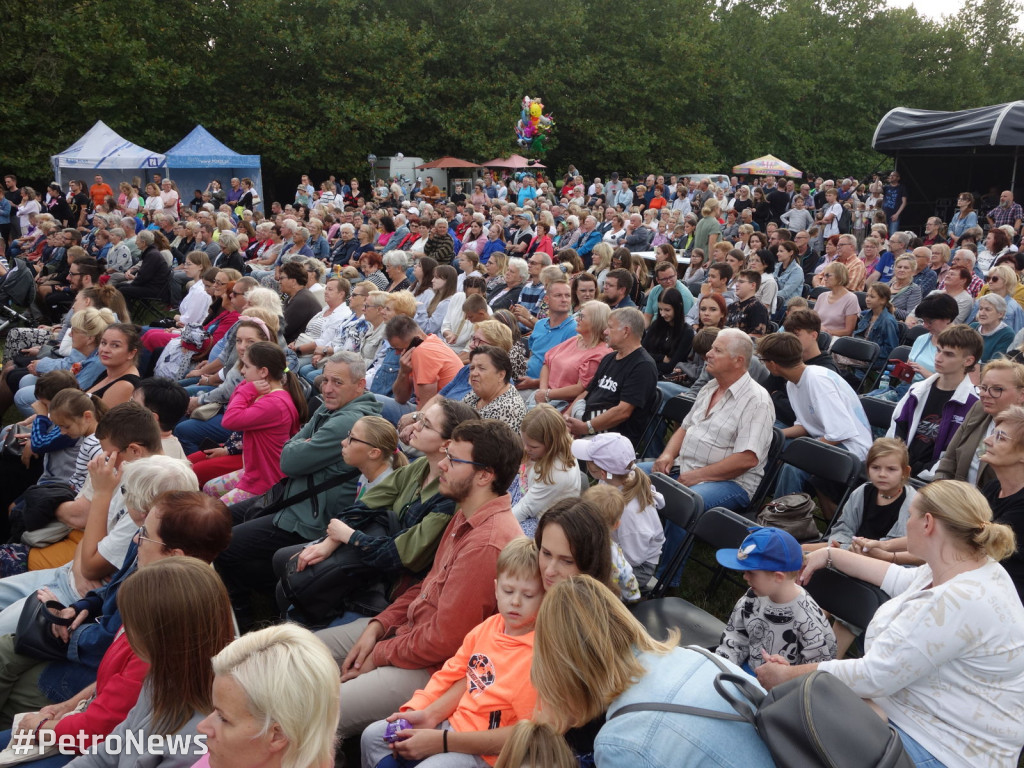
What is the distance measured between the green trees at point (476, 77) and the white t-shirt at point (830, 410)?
23489 mm

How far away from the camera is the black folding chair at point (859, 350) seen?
655 centimetres

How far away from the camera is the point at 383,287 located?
9.95 m

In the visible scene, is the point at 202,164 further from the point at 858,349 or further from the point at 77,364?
the point at 858,349

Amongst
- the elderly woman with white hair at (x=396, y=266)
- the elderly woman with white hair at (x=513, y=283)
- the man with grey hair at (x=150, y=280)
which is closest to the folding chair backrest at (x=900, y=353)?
the elderly woman with white hair at (x=513, y=283)

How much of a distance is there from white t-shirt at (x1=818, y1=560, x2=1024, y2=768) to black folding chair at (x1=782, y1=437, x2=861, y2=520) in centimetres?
178

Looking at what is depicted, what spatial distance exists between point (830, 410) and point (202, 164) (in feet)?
63.9

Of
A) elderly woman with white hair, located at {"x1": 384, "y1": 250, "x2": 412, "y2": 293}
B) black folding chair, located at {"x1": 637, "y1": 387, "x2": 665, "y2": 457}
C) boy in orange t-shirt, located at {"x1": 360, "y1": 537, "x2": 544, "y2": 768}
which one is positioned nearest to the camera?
boy in orange t-shirt, located at {"x1": 360, "y1": 537, "x2": 544, "y2": 768}

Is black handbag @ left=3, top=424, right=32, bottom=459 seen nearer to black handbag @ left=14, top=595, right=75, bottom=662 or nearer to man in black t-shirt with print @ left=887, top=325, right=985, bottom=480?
black handbag @ left=14, top=595, right=75, bottom=662

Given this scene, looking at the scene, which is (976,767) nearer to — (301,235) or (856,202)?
Result: (301,235)

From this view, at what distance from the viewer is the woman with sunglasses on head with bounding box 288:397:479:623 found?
3.44 m

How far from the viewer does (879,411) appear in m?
5.36

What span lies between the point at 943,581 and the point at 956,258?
6180 mm

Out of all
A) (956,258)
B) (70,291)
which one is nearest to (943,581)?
(956,258)

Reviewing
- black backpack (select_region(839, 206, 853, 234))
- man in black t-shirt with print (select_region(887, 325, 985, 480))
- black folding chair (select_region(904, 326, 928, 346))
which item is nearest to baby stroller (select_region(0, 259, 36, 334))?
black folding chair (select_region(904, 326, 928, 346))
